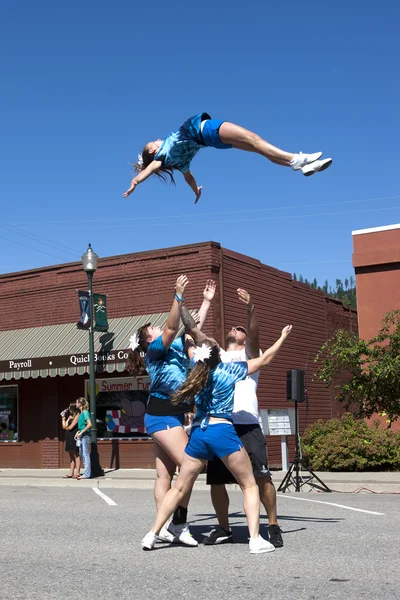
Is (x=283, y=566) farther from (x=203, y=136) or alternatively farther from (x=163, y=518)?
(x=203, y=136)

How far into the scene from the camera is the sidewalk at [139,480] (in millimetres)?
14992

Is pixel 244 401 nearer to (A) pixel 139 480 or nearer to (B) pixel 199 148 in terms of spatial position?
(B) pixel 199 148

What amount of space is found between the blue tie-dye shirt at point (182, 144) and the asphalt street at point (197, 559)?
11.0 feet

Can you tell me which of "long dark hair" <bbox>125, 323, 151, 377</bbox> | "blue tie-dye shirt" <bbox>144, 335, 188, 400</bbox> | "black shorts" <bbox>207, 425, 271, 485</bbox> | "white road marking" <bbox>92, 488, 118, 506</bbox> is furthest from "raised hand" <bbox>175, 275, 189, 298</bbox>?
"white road marking" <bbox>92, 488, 118, 506</bbox>

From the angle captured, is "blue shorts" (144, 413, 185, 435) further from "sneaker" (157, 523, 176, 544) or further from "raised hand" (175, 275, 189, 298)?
"raised hand" (175, 275, 189, 298)

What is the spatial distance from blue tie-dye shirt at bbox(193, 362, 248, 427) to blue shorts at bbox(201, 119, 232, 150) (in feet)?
6.15

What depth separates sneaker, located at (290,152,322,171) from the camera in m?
6.21

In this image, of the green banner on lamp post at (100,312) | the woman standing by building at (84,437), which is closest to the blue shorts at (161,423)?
the woman standing by building at (84,437)

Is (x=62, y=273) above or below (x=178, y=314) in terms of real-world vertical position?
above

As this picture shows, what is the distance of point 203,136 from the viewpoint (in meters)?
6.63

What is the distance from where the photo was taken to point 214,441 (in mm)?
6766

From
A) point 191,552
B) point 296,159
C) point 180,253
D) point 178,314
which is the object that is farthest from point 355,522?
point 180,253

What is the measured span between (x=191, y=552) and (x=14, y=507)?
16.4 ft

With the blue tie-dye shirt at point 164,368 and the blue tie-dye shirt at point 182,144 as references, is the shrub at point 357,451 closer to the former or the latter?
the blue tie-dye shirt at point 164,368
